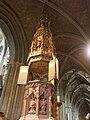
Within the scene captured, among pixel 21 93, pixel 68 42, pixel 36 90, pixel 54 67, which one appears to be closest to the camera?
pixel 36 90

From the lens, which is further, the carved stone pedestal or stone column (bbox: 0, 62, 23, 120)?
stone column (bbox: 0, 62, 23, 120)

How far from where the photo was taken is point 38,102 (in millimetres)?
4805

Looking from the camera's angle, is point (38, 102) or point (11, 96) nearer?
point (38, 102)

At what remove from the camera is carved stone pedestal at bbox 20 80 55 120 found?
458cm

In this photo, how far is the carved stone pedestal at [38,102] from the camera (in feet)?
15.0

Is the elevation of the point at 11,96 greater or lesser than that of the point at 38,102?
greater

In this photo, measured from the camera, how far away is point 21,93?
25.5 ft

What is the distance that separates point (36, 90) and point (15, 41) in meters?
4.50

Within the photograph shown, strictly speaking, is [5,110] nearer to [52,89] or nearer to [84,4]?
[52,89]

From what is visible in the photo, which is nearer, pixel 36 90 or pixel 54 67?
pixel 36 90

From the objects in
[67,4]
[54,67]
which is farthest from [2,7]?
[54,67]

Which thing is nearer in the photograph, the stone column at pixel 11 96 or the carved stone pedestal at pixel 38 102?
the carved stone pedestal at pixel 38 102

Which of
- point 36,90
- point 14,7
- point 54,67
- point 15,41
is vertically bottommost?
point 36,90

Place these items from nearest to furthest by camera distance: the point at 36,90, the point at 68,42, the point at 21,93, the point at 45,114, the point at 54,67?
the point at 45,114 < the point at 36,90 < the point at 54,67 < the point at 21,93 < the point at 68,42
